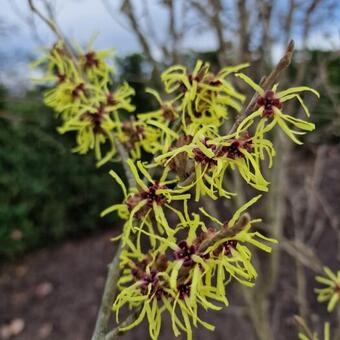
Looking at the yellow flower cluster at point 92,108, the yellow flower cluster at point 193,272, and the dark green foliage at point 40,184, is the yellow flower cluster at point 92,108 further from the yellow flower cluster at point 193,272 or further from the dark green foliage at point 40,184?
the dark green foliage at point 40,184

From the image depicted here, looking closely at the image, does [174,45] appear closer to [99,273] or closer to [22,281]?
[99,273]

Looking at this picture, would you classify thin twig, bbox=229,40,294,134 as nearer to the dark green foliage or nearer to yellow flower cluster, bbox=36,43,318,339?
yellow flower cluster, bbox=36,43,318,339

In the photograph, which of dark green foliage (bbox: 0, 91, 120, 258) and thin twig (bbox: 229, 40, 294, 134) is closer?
thin twig (bbox: 229, 40, 294, 134)

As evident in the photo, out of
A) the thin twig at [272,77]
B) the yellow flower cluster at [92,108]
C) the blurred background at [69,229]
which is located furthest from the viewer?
the blurred background at [69,229]

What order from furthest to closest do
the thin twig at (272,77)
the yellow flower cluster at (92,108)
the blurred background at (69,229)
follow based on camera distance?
the blurred background at (69,229) < the yellow flower cluster at (92,108) < the thin twig at (272,77)

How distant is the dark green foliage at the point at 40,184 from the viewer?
5.49m

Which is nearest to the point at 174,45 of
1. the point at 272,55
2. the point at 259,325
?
the point at 272,55

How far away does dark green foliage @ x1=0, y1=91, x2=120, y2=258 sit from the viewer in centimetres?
549

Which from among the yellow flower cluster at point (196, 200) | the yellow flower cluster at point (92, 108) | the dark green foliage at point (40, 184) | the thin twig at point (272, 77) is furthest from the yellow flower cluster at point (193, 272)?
the dark green foliage at point (40, 184)

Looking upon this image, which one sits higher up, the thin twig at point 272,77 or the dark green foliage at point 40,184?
the thin twig at point 272,77

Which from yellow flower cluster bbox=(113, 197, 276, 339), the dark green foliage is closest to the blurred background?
the dark green foliage

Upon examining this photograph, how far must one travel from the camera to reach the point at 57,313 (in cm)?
500

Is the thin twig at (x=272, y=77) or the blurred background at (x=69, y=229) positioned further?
the blurred background at (x=69, y=229)

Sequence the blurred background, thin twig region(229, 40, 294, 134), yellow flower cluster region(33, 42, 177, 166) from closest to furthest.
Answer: thin twig region(229, 40, 294, 134) → yellow flower cluster region(33, 42, 177, 166) → the blurred background
